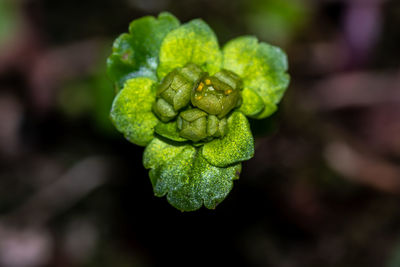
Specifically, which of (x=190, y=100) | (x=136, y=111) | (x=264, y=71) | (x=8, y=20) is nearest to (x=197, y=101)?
(x=190, y=100)

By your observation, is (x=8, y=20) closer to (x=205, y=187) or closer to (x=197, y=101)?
(x=197, y=101)

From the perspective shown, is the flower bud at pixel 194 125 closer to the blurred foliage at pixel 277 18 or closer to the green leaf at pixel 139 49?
the green leaf at pixel 139 49

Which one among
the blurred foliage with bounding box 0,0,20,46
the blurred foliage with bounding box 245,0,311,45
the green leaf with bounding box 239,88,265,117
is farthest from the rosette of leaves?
the blurred foliage with bounding box 0,0,20,46

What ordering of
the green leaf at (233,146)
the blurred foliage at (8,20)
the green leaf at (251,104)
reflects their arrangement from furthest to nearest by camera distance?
1. the blurred foliage at (8,20)
2. the green leaf at (251,104)
3. the green leaf at (233,146)

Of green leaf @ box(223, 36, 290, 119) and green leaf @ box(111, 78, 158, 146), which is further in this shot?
green leaf @ box(223, 36, 290, 119)

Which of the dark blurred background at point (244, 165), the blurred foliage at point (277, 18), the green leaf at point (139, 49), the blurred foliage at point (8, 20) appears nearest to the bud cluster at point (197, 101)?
the green leaf at point (139, 49)

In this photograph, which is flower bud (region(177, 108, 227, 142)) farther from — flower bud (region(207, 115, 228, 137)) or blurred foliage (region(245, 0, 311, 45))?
blurred foliage (region(245, 0, 311, 45))

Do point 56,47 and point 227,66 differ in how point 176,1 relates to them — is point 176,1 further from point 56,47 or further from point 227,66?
point 227,66
